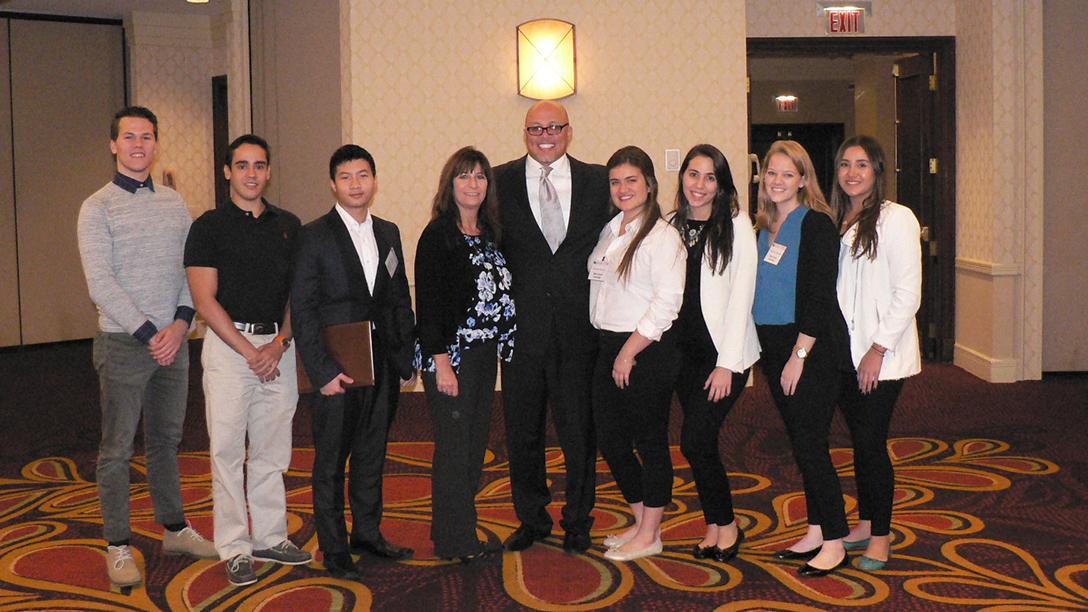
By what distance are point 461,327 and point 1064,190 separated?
5653mm

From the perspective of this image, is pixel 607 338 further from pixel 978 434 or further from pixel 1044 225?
pixel 1044 225

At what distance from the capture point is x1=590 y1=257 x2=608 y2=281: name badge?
12.3 ft

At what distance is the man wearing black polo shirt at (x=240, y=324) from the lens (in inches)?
140

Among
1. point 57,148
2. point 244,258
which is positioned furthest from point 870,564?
point 57,148

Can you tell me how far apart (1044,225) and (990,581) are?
4.87 meters

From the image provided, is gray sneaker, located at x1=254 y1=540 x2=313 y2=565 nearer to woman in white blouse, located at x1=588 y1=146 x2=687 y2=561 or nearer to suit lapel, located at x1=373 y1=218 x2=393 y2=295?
suit lapel, located at x1=373 y1=218 x2=393 y2=295

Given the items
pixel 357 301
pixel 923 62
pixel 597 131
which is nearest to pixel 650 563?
pixel 357 301

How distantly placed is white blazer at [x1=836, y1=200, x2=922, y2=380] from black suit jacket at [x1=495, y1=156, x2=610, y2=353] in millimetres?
909

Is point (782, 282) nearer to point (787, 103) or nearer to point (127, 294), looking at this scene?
point (127, 294)

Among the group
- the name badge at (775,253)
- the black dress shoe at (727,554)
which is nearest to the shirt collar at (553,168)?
the name badge at (775,253)

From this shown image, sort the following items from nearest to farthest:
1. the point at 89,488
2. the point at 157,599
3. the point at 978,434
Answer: the point at 157,599 < the point at 89,488 < the point at 978,434

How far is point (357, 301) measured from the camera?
144 inches

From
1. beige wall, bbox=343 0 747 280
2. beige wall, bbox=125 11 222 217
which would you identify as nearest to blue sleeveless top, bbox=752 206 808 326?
beige wall, bbox=343 0 747 280

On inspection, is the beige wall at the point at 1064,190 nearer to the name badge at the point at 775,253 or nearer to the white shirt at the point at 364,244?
the name badge at the point at 775,253
